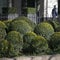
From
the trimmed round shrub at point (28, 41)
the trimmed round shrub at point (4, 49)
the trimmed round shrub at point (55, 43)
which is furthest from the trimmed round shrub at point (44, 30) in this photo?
the trimmed round shrub at point (4, 49)

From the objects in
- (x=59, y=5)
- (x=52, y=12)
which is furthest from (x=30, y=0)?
(x=52, y=12)

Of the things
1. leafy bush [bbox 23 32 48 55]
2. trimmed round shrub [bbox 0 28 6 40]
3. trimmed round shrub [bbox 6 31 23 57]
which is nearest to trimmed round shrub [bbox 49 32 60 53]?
leafy bush [bbox 23 32 48 55]

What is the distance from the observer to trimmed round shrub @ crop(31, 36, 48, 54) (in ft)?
40.2

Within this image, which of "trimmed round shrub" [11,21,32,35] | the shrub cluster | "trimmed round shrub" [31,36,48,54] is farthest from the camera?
"trimmed round shrub" [11,21,32,35]

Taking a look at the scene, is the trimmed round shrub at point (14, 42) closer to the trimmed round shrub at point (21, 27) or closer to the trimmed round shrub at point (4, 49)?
the trimmed round shrub at point (4, 49)

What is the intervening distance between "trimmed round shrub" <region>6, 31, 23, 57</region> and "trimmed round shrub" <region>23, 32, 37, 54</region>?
0.26 meters

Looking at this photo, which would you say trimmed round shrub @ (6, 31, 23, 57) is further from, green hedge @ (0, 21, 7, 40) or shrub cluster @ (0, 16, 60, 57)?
green hedge @ (0, 21, 7, 40)

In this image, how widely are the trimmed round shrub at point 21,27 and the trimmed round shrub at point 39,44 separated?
40.9 inches

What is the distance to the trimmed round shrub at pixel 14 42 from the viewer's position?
39.3 feet

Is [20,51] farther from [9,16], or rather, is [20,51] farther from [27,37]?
[9,16]

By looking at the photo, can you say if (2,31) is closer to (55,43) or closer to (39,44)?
(39,44)

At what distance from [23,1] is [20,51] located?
60.2ft

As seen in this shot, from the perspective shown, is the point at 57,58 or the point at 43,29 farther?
the point at 43,29

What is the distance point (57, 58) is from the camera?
1013 cm
